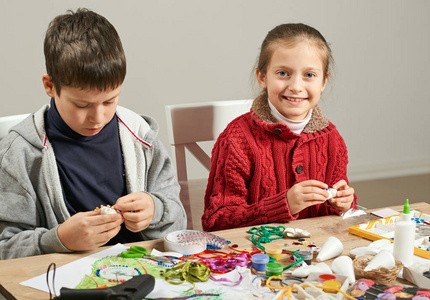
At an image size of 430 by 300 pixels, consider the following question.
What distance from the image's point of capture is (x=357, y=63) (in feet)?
13.4

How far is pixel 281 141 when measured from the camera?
1838 millimetres

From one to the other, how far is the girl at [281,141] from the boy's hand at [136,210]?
33cm

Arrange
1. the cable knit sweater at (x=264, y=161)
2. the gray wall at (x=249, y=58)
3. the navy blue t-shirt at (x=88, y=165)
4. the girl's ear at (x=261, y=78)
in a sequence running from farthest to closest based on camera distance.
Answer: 1. the gray wall at (x=249, y=58)
2. the girl's ear at (x=261, y=78)
3. the cable knit sweater at (x=264, y=161)
4. the navy blue t-shirt at (x=88, y=165)

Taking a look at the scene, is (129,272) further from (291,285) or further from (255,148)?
(255,148)

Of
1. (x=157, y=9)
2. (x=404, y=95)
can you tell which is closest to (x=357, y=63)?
(x=404, y=95)

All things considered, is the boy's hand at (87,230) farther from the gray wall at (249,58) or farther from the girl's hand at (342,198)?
the gray wall at (249,58)

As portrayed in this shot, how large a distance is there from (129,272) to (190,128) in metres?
0.86

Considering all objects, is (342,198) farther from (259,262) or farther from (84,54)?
(84,54)

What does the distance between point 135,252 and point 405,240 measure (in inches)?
23.0

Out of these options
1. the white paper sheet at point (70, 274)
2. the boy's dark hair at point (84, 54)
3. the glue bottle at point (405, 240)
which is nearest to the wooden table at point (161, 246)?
the white paper sheet at point (70, 274)

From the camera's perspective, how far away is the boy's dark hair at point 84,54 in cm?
140

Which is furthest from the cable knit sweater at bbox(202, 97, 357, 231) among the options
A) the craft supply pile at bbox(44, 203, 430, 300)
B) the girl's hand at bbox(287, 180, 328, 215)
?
the craft supply pile at bbox(44, 203, 430, 300)

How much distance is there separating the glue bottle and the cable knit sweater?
477mm

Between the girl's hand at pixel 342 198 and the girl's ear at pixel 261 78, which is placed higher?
the girl's ear at pixel 261 78
